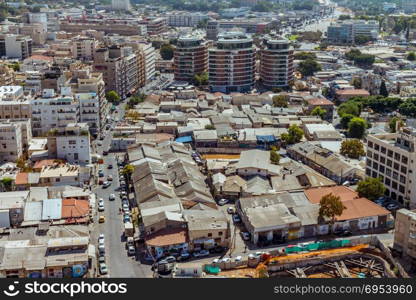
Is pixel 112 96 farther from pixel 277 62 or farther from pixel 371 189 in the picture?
pixel 371 189

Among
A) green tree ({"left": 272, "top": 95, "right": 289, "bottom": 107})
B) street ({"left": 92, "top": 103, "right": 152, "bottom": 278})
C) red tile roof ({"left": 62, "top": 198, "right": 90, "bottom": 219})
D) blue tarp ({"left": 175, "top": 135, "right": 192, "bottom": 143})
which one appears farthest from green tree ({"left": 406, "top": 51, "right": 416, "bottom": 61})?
red tile roof ({"left": 62, "top": 198, "right": 90, "bottom": 219})

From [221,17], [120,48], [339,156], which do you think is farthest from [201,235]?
[221,17]

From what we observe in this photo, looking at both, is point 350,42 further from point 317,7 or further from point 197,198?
point 197,198

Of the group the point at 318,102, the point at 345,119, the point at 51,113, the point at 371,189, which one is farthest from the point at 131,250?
the point at 318,102

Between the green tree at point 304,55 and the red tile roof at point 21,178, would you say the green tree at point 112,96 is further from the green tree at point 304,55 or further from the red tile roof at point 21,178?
the green tree at point 304,55

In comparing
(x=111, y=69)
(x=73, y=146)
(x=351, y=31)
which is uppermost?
(x=111, y=69)

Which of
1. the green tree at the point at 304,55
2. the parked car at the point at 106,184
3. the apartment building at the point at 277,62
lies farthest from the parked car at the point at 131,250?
the green tree at the point at 304,55

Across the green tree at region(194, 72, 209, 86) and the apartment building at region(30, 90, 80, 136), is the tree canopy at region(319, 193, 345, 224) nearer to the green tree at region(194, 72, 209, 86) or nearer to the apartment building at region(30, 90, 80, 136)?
the apartment building at region(30, 90, 80, 136)

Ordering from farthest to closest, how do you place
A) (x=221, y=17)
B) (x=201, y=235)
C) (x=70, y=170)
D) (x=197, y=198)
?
(x=221, y=17) < (x=70, y=170) < (x=197, y=198) < (x=201, y=235)
